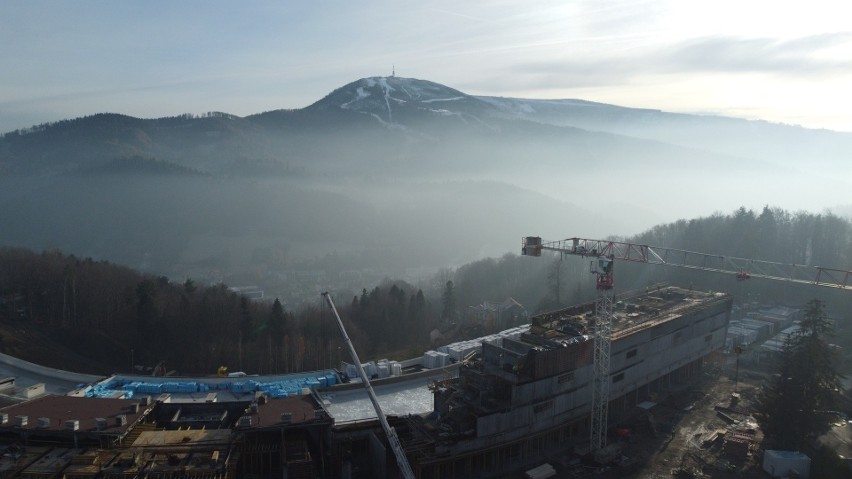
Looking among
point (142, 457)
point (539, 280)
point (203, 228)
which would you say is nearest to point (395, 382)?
point (142, 457)

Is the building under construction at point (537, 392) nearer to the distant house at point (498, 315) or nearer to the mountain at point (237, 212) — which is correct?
the distant house at point (498, 315)

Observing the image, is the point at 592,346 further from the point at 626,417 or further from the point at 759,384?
the point at 759,384

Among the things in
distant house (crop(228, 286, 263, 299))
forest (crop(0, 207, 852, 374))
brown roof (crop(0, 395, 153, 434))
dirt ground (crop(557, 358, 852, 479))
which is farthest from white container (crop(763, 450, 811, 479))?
distant house (crop(228, 286, 263, 299))

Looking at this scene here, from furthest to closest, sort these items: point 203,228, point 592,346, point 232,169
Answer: point 232,169 → point 203,228 → point 592,346

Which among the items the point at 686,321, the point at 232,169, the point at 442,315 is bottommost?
the point at 442,315

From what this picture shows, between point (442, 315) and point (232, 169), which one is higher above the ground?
point (232, 169)

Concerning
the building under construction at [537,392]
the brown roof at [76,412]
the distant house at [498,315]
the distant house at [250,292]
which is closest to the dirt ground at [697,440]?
the building under construction at [537,392]
